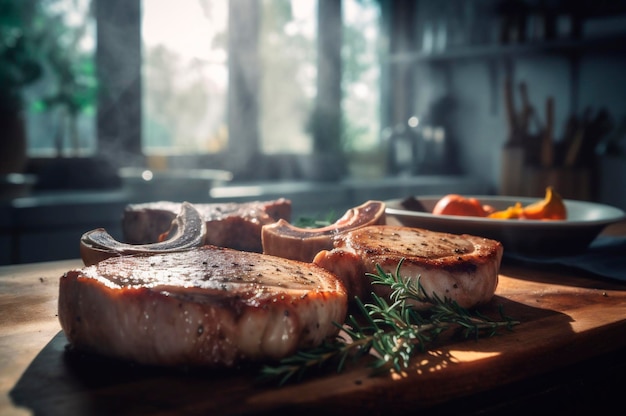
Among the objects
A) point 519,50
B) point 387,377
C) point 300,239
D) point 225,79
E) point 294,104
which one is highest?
point 519,50

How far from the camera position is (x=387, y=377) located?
2.62 ft

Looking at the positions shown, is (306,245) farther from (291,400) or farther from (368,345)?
(291,400)

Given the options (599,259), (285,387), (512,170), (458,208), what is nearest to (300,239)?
(285,387)

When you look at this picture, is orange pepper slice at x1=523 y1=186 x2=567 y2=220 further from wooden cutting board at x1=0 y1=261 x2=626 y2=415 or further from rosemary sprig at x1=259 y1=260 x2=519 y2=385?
rosemary sprig at x1=259 y1=260 x2=519 y2=385

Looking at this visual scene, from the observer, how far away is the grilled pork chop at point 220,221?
60.6 inches

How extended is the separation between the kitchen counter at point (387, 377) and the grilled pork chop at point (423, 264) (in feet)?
0.28

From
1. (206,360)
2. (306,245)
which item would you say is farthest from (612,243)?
(206,360)

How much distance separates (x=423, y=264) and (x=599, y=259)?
27.9 inches

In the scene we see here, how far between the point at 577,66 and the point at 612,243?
11.7 ft

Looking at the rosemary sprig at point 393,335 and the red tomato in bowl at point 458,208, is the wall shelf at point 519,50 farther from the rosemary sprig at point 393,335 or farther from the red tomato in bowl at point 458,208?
the rosemary sprig at point 393,335

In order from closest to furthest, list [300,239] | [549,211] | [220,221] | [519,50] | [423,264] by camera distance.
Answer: [423,264]
[300,239]
[220,221]
[549,211]
[519,50]

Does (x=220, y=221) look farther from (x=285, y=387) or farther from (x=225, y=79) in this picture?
(x=225, y=79)

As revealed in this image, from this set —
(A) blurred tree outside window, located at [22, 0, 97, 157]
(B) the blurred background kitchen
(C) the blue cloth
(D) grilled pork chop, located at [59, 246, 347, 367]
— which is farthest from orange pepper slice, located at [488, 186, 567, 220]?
(A) blurred tree outside window, located at [22, 0, 97, 157]

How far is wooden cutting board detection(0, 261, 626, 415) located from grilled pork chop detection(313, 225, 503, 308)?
8 centimetres
